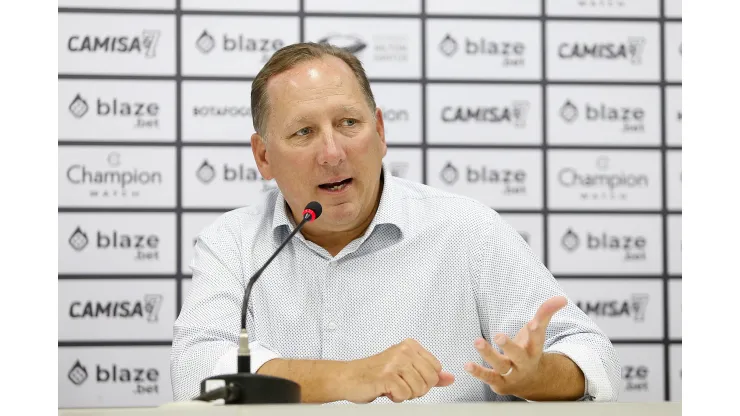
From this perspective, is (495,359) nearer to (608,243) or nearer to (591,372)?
(591,372)

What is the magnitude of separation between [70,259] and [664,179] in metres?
2.58

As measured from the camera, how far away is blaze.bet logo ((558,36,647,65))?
3.48 meters

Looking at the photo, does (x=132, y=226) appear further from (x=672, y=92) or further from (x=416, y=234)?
(x=672, y=92)

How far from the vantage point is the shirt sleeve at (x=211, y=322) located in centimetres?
169

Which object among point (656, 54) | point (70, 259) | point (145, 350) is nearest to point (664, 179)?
point (656, 54)

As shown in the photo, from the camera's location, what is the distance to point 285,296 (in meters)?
1.95

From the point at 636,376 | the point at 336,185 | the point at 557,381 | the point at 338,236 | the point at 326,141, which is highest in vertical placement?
the point at 326,141

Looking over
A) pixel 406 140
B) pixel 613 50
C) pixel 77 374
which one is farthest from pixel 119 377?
pixel 613 50

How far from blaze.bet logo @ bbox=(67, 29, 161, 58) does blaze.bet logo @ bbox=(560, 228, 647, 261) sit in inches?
77.3

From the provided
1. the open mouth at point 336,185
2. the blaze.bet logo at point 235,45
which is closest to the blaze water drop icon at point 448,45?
the blaze.bet logo at point 235,45

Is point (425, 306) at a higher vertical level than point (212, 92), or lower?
lower

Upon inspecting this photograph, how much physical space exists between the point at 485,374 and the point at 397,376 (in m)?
0.17

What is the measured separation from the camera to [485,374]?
145 cm

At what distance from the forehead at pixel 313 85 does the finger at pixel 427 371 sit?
2.38 ft
